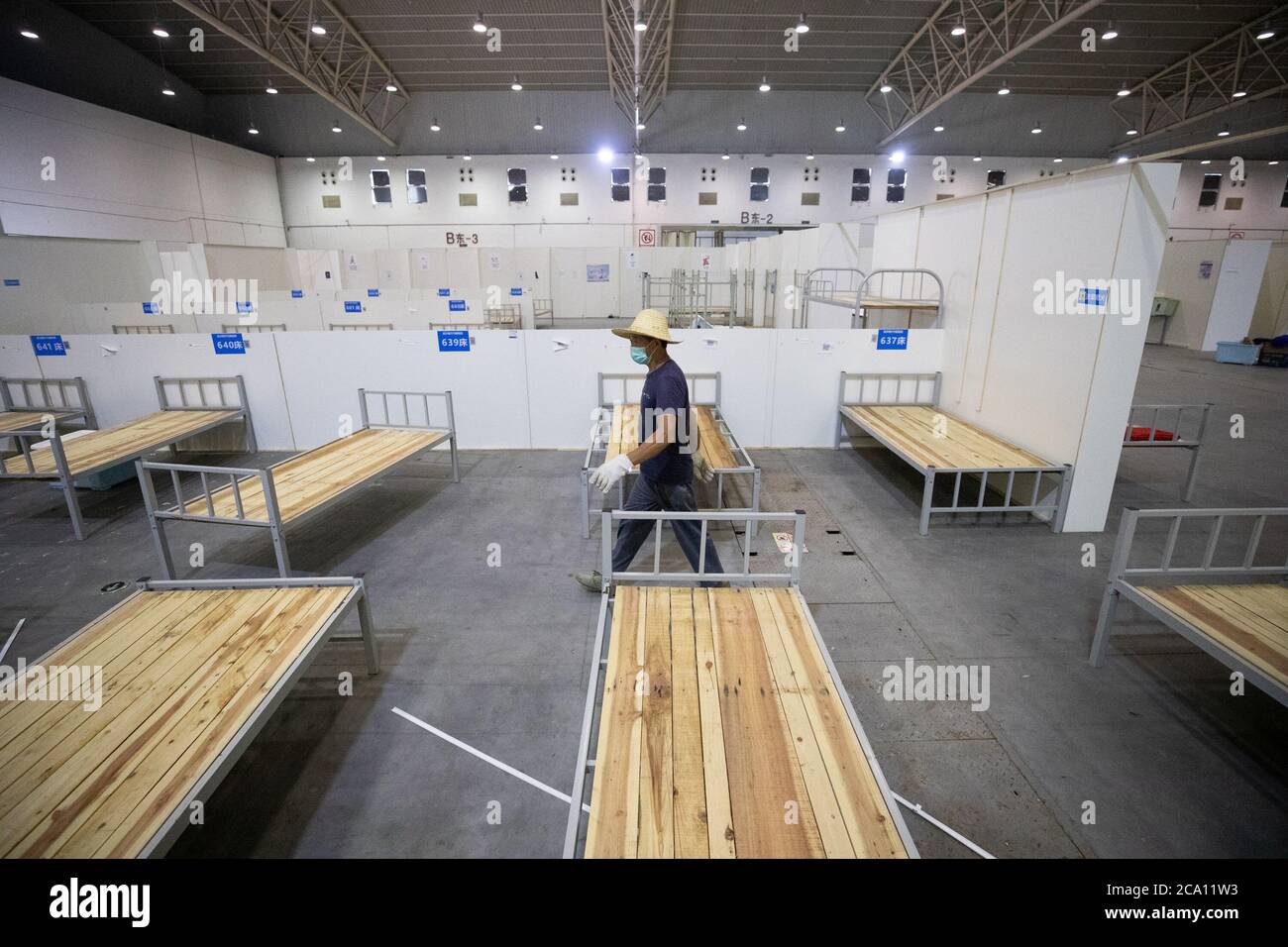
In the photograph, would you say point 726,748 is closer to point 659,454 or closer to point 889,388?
point 659,454

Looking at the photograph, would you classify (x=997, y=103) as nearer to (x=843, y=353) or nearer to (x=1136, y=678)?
(x=843, y=353)

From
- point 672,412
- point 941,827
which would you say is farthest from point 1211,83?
point 941,827

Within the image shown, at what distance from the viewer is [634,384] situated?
7203 millimetres

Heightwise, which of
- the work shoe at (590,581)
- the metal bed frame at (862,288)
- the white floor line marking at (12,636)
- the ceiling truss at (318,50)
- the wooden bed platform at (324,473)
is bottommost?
the white floor line marking at (12,636)

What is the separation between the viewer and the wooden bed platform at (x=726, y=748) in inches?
68.2

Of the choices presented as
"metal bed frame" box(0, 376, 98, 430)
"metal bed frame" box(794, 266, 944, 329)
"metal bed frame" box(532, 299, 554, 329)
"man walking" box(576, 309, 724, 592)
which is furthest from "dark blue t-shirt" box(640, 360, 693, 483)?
"metal bed frame" box(532, 299, 554, 329)

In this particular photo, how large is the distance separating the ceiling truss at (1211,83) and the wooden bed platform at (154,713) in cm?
2268

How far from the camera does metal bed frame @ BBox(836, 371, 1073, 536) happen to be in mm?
5027

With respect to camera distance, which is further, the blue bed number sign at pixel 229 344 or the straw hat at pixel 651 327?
Answer: the blue bed number sign at pixel 229 344

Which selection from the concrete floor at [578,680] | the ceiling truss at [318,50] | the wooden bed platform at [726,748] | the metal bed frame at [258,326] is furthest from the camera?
the ceiling truss at [318,50]

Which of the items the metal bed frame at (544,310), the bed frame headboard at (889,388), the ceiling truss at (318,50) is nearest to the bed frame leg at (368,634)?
the bed frame headboard at (889,388)

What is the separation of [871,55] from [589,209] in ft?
30.6

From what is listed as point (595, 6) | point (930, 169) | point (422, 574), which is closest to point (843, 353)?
point (422, 574)

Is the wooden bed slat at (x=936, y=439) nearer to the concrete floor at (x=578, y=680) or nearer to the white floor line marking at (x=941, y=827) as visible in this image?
the concrete floor at (x=578, y=680)
